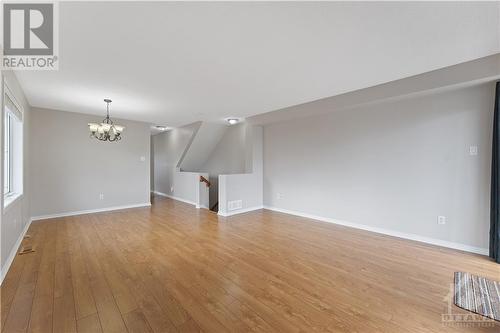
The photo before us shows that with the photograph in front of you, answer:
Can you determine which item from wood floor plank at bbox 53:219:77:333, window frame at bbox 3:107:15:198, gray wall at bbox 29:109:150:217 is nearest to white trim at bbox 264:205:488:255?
wood floor plank at bbox 53:219:77:333

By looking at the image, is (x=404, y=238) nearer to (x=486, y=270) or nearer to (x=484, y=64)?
(x=486, y=270)

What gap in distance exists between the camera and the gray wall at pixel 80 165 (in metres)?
4.73

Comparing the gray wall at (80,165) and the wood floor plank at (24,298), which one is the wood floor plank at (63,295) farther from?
the gray wall at (80,165)

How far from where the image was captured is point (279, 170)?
5727 mm

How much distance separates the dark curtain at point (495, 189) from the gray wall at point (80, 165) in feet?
24.0

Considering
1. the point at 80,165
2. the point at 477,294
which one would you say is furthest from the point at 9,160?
the point at 477,294

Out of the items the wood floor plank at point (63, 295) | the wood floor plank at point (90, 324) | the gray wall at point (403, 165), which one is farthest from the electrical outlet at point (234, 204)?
the wood floor plank at point (90, 324)

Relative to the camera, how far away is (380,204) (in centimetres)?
394

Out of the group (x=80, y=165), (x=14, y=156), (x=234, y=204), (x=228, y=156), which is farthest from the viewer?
(x=228, y=156)

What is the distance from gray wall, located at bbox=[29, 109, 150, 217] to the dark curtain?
24.0 feet

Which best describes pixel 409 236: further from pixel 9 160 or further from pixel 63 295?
pixel 9 160

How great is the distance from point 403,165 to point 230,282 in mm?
3434

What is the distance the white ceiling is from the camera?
1.70 m

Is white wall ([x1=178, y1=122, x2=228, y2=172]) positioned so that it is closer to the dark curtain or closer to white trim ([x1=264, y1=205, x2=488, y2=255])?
white trim ([x1=264, y1=205, x2=488, y2=255])
